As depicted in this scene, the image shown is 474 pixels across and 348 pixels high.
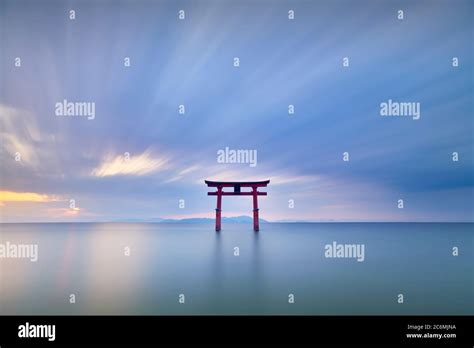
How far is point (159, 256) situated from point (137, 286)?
347 cm

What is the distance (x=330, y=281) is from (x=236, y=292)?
154 centimetres

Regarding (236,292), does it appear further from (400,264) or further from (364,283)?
(400,264)

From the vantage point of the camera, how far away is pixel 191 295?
4.34 meters

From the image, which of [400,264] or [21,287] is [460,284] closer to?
[400,264]

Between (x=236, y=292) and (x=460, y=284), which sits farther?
(x=460, y=284)

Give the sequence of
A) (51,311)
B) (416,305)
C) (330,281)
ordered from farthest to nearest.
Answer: (330,281), (51,311), (416,305)

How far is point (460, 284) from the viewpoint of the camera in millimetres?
4965

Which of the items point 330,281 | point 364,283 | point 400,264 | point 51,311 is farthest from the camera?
point 400,264

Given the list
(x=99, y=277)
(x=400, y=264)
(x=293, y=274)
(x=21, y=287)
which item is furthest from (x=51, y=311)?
(x=400, y=264)
